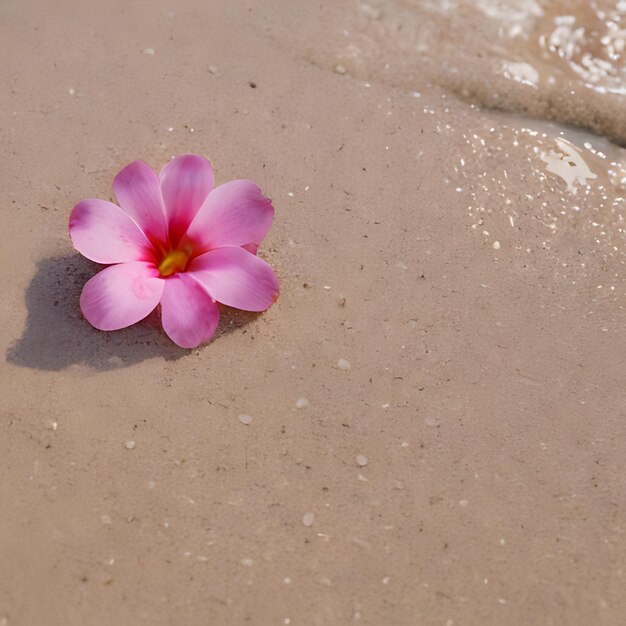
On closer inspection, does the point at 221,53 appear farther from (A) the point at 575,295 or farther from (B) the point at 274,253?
(A) the point at 575,295

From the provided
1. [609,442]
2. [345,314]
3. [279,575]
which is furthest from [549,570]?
[345,314]

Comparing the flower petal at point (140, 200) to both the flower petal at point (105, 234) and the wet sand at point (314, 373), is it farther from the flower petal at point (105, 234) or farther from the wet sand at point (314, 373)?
the wet sand at point (314, 373)

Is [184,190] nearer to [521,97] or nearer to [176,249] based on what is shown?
[176,249]

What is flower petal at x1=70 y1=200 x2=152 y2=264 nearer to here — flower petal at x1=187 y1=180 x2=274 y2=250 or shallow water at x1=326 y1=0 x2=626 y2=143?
flower petal at x1=187 y1=180 x2=274 y2=250

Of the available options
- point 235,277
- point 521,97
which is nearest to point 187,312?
point 235,277

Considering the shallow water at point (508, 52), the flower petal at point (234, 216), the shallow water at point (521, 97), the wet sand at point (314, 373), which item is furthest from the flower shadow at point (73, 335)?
the shallow water at point (508, 52)

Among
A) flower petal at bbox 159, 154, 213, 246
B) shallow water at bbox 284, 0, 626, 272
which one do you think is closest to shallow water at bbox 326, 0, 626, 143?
shallow water at bbox 284, 0, 626, 272
